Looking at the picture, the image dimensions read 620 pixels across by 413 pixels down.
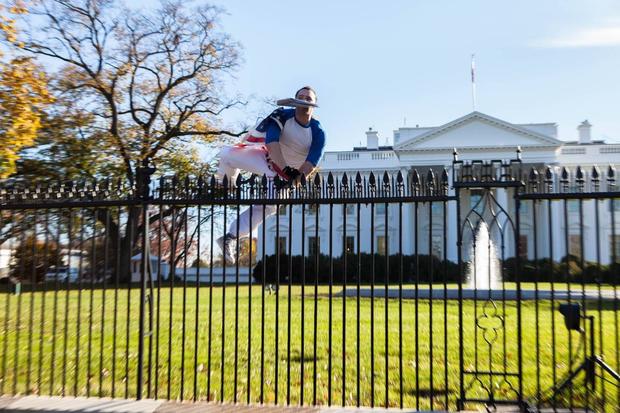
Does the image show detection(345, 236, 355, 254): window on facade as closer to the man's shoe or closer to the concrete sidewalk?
the man's shoe

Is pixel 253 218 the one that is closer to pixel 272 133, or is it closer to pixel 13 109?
pixel 272 133

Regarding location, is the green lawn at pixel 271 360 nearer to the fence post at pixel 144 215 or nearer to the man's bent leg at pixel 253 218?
the fence post at pixel 144 215

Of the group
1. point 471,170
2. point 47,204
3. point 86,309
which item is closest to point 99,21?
point 86,309

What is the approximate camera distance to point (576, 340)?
9.09 m

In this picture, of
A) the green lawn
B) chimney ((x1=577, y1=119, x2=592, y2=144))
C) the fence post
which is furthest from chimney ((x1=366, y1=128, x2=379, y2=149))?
the fence post

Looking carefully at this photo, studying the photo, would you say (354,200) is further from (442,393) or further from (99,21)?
(99,21)

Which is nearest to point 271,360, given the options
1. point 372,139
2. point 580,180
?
point 580,180

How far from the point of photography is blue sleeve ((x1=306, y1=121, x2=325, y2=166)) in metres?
5.80

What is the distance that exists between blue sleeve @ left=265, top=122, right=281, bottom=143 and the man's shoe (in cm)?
114

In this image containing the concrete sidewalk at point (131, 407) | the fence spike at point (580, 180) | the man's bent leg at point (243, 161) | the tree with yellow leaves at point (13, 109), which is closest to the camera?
the fence spike at point (580, 180)

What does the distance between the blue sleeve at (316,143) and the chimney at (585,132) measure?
54.3m

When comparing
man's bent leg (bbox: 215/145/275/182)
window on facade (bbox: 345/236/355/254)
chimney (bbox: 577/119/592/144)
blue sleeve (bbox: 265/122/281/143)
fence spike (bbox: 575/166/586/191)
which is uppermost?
chimney (bbox: 577/119/592/144)

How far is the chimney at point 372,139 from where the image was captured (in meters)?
58.9

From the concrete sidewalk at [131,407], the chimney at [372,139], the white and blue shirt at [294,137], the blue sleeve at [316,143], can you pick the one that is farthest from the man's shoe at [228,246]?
the chimney at [372,139]
